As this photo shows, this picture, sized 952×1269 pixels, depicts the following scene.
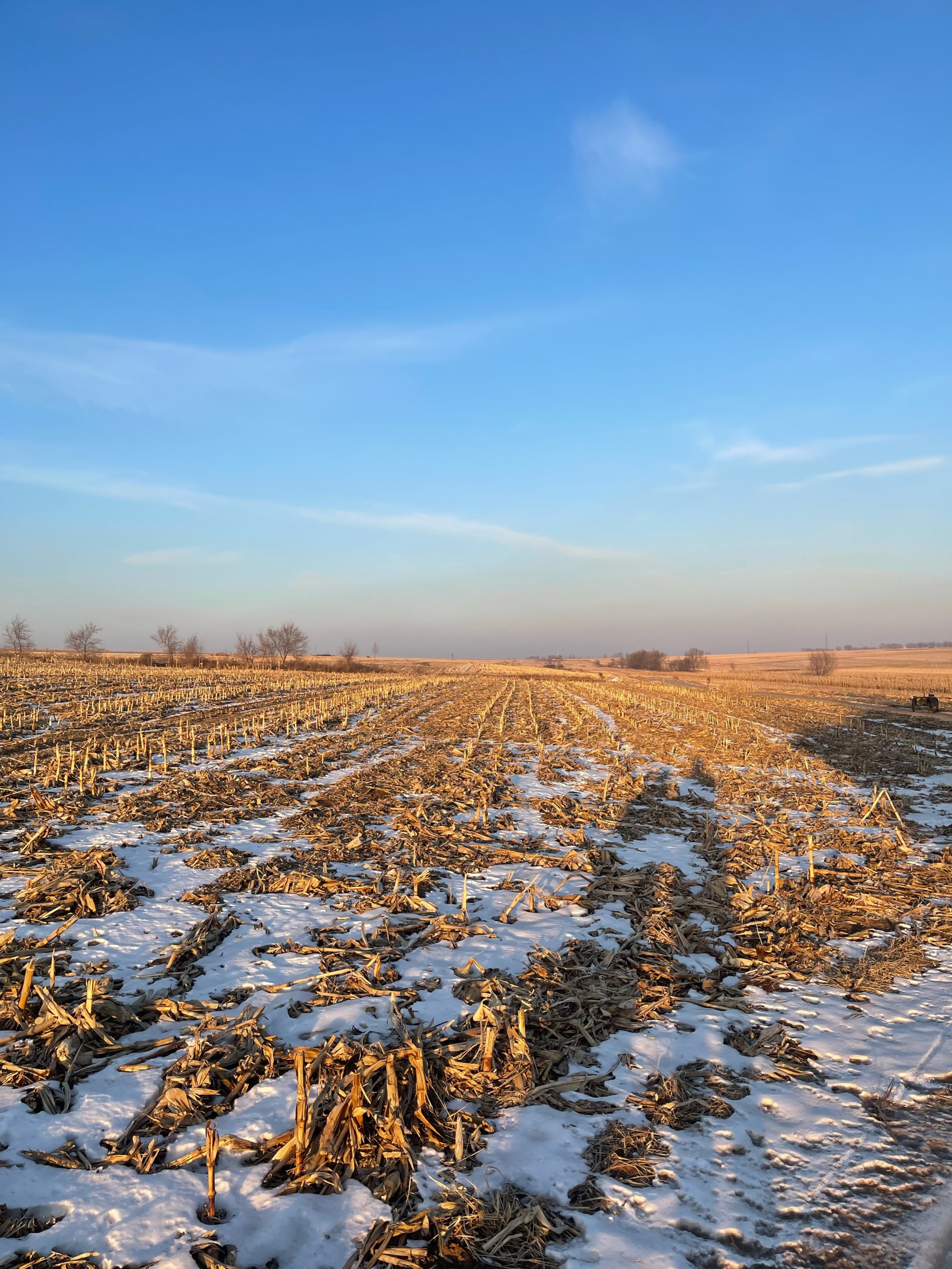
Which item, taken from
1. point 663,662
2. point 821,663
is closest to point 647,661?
point 663,662

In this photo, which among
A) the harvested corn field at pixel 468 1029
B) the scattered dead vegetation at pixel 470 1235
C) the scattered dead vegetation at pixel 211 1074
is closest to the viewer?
the scattered dead vegetation at pixel 470 1235

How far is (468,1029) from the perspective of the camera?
457 centimetres

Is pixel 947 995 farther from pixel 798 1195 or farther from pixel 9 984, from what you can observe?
pixel 9 984

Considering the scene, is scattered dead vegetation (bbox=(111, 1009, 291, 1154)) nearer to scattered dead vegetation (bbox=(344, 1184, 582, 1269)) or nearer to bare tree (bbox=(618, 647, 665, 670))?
scattered dead vegetation (bbox=(344, 1184, 582, 1269))

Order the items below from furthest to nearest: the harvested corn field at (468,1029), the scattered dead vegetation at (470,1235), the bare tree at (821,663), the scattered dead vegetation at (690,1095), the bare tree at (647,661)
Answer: the bare tree at (647,661), the bare tree at (821,663), the scattered dead vegetation at (690,1095), the harvested corn field at (468,1029), the scattered dead vegetation at (470,1235)

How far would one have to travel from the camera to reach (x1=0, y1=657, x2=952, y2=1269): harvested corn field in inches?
123

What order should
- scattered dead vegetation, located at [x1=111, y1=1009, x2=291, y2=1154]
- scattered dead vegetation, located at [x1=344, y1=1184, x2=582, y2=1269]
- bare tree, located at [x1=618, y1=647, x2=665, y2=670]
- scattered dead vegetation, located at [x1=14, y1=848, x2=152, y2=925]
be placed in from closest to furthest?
scattered dead vegetation, located at [x1=344, y1=1184, x2=582, y2=1269], scattered dead vegetation, located at [x1=111, y1=1009, x2=291, y2=1154], scattered dead vegetation, located at [x1=14, y1=848, x2=152, y2=925], bare tree, located at [x1=618, y1=647, x2=665, y2=670]

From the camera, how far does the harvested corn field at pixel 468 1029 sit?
3123mm

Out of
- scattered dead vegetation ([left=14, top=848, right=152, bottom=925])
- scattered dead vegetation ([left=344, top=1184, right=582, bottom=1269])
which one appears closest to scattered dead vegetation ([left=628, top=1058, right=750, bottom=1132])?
scattered dead vegetation ([left=344, top=1184, right=582, bottom=1269])

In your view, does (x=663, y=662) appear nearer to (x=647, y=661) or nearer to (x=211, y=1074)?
(x=647, y=661)

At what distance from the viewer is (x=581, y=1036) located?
474 centimetres

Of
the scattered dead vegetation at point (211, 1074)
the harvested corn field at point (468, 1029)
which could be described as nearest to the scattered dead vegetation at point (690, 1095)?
the harvested corn field at point (468, 1029)

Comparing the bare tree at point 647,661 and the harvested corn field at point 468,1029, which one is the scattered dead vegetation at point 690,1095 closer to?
the harvested corn field at point 468,1029

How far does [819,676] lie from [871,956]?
75.9m
